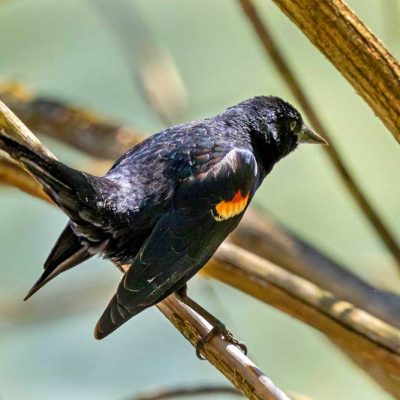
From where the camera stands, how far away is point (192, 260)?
3.04 metres

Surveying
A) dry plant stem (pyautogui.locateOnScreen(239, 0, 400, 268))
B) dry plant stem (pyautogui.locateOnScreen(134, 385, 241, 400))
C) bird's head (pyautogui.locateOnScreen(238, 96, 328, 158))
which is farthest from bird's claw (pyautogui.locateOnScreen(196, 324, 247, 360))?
bird's head (pyautogui.locateOnScreen(238, 96, 328, 158))

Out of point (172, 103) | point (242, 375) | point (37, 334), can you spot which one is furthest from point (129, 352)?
point (242, 375)

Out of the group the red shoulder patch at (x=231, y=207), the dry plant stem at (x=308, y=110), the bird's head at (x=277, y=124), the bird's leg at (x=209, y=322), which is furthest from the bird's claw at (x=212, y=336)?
the bird's head at (x=277, y=124)

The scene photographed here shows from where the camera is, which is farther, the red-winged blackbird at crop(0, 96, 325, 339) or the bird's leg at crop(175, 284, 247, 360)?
the bird's leg at crop(175, 284, 247, 360)

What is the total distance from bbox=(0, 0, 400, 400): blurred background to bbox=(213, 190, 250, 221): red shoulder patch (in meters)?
2.45

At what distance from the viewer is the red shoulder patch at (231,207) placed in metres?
3.12

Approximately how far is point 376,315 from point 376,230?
0.34 meters

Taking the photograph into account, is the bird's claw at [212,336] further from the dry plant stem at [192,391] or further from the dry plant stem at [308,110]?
the dry plant stem at [308,110]

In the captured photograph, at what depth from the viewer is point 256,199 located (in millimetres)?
5914

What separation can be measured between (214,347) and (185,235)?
45 cm

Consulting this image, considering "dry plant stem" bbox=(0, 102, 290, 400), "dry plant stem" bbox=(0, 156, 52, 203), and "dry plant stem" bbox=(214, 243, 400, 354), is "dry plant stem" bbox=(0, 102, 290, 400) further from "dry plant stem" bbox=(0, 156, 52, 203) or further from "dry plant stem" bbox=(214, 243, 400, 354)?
"dry plant stem" bbox=(0, 156, 52, 203)

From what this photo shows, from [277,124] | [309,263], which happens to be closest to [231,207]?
[309,263]

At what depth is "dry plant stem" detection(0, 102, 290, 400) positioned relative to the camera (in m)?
2.41

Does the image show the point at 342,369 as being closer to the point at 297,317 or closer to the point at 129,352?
the point at 129,352
